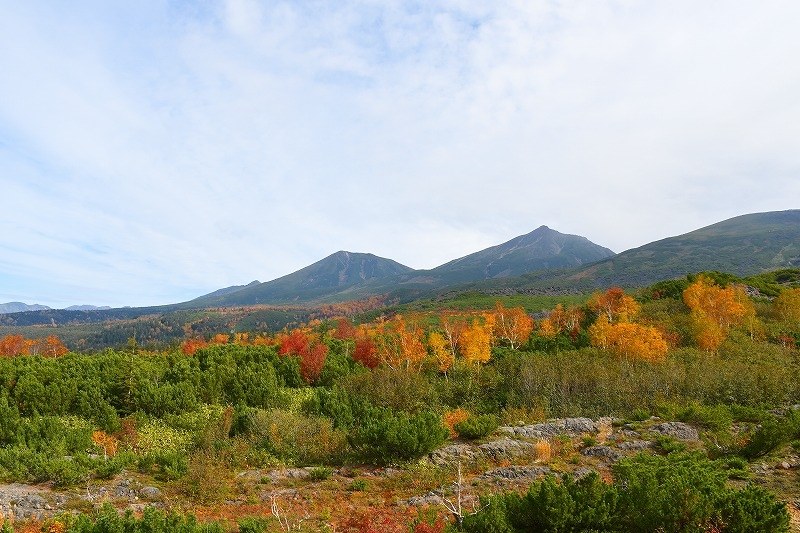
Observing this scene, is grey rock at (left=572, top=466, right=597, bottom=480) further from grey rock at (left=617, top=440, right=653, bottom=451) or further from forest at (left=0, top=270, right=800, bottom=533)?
grey rock at (left=617, top=440, right=653, bottom=451)

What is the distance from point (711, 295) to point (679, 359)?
61.1 feet

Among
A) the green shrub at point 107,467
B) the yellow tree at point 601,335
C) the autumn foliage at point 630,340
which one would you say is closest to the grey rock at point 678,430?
the autumn foliage at point 630,340

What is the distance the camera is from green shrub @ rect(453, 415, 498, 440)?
16219 millimetres

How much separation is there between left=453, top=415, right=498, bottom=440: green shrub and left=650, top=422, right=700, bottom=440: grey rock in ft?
19.0

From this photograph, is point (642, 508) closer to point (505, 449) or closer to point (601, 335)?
point (505, 449)

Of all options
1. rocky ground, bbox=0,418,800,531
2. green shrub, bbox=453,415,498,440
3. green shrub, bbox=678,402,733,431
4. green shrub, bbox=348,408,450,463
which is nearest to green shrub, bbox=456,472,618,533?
rocky ground, bbox=0,418,800,531

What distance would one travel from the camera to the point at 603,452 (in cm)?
1402

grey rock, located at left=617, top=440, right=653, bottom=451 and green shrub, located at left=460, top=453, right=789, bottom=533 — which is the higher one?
green shrub, located at left=460, top=453, right=789, bottom=533

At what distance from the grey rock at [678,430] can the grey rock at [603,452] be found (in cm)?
302

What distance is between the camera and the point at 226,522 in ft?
31.4

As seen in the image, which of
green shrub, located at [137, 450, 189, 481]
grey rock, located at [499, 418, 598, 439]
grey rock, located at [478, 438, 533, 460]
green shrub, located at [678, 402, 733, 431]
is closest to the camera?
green shrub, located at [137, 450, 189, 481]

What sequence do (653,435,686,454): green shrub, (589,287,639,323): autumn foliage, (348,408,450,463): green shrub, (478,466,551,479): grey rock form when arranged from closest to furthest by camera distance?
(478,466,551,479): grey rock → (653,435,686,454): green shrub → (348,408,450,463): green shrub → (589,287,639,323): autumn foliage

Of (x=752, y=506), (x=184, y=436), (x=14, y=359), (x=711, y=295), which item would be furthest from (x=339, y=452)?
(x=711, y=295)

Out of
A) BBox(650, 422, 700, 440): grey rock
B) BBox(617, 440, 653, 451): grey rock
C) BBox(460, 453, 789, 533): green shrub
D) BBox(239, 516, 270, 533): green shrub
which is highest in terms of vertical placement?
BBox(460, 453, 789, 533): green shrub
